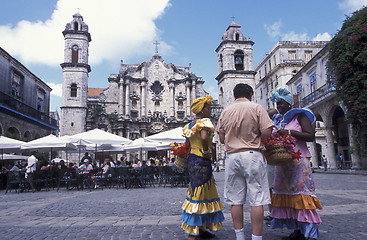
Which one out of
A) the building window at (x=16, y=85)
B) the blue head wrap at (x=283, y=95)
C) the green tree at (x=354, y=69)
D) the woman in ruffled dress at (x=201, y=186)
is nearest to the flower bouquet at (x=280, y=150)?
the blue head wrap at (x=283, y=95)

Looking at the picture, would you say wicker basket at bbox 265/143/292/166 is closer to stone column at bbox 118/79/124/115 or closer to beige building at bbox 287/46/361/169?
beige building at bbox 287/46/361/169

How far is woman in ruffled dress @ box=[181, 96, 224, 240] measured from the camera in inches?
129

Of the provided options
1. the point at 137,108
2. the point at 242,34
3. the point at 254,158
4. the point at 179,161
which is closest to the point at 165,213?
the point at 179,161

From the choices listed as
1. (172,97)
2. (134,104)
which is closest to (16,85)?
(134,104)

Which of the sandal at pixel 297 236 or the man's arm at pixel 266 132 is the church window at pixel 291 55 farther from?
the man's arm at pixel 266 132

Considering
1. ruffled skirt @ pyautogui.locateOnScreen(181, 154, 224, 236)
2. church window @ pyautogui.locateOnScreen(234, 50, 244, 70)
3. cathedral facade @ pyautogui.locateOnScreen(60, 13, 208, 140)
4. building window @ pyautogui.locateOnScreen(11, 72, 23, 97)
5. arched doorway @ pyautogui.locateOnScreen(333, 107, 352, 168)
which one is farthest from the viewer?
church window @ pyautogui.locateOnScreen(234, 50, 244, 70)

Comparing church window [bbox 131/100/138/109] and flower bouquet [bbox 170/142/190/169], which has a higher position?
church window [bbox 131/100/138/109]

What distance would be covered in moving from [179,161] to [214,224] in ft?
3.10

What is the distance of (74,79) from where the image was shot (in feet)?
101

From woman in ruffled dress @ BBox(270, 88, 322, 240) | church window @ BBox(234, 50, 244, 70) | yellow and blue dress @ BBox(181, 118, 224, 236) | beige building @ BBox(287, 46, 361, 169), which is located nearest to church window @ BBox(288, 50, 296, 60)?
church window @ BBox(234, 50, 244, 70)

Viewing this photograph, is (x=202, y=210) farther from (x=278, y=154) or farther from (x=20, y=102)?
(x=20, y=102)

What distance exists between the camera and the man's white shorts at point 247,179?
104 inches

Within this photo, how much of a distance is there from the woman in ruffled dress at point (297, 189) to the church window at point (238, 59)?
32.6 meters

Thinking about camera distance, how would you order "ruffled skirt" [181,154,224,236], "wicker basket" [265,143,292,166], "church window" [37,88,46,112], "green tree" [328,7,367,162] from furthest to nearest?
1. "church window" [37,88,46,112]
2. "green tree" [328,7,367,162]
3. "ruffled skirt" [181,154,224,236]
4. "wicker basket" [265,143,292,166]
